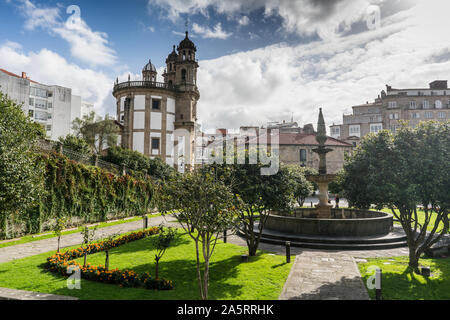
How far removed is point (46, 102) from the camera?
2180 inches

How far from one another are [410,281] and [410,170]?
146 inches

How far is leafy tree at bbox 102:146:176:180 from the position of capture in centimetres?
3322

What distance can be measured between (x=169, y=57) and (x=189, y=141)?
21.1 metres

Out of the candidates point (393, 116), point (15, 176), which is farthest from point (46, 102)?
point (393, 116)

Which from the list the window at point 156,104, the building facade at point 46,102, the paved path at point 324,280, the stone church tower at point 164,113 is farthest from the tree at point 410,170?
the building facade at point 46,102

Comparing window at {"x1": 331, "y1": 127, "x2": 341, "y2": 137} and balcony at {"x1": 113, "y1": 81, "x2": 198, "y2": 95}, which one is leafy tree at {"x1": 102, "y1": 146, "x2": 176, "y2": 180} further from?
window at {"x1": 331, "y1": 127, "x2": 341, "y2": 137}

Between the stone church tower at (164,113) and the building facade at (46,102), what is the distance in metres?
16.6

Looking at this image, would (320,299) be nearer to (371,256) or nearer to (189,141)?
(371,256)

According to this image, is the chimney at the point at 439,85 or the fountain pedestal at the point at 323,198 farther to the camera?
the chimney at the point at 439,85

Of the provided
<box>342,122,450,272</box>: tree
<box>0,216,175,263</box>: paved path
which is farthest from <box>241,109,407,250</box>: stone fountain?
<box>0,216,175,263</box>: paved path

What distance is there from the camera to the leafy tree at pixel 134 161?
109ft

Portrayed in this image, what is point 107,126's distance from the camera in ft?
127

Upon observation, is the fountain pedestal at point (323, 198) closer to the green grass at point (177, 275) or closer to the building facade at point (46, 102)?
the green grass at point (177, 275)
